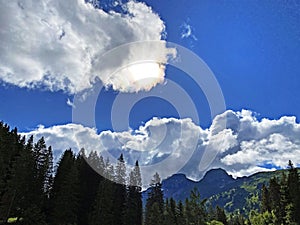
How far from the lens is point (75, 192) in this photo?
224 ft

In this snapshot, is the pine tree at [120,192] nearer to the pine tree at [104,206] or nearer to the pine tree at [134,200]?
the pine tree at [134,200]

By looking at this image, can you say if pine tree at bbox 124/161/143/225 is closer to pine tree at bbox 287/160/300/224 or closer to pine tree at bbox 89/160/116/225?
pine tree at bbox 89/160/116/225

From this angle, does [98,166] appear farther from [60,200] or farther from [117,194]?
[60,200]

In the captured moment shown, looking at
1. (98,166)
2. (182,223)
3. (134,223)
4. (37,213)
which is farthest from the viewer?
(182,223)

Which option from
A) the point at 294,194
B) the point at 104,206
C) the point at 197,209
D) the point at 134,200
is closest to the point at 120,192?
the point at 134,200

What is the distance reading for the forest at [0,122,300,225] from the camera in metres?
60.7

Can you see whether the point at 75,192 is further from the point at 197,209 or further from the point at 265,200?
the point at 265,200

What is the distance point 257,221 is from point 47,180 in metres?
71.5

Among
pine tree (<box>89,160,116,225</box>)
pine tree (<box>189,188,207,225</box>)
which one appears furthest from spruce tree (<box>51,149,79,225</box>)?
pine tree (<box>189,188,207,225</box>)

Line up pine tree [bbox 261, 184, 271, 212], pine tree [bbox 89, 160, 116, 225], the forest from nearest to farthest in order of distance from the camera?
the forest, pine tree [bbox 89, 160, 116, 225], pine tree [bbox 261, 184, 271, 212]

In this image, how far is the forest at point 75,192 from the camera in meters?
60.7

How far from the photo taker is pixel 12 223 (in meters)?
59.8

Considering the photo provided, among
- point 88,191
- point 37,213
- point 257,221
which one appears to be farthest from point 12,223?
point 257,221

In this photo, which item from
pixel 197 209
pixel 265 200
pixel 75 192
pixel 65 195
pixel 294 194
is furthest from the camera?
pixel 265 200
